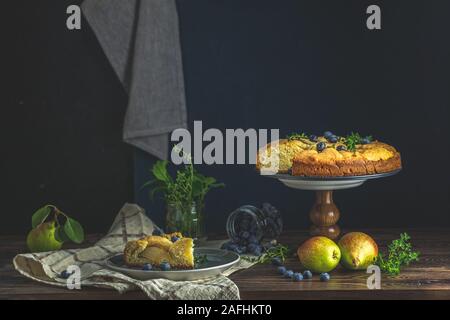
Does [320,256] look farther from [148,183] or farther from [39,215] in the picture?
[39,215]

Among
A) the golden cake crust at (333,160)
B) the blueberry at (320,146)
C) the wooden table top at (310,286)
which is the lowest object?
the wooden table top at (310,286)

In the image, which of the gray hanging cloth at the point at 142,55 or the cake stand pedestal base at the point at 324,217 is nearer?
the cake stand pedestal base at the point at 324,217

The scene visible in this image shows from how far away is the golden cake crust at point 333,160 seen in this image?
2154 millimetres

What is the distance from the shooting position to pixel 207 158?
8.46 feet

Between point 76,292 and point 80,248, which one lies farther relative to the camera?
point 80,248

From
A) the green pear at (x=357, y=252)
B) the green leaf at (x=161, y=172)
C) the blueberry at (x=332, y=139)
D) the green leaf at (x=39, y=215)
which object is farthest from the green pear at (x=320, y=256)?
the green leaf at (x=39, y=215)

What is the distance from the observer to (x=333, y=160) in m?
2.16

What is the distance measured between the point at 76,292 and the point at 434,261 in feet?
3.03

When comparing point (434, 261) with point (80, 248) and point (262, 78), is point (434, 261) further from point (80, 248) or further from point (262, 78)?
point (80, 248)

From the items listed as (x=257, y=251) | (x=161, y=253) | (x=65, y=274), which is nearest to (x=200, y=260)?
(x=161, y=253)

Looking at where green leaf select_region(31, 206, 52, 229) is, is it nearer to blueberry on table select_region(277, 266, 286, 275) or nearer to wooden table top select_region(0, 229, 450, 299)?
wooden table top select_region(0, 229, 450, 299)

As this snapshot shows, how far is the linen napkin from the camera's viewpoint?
1.82m

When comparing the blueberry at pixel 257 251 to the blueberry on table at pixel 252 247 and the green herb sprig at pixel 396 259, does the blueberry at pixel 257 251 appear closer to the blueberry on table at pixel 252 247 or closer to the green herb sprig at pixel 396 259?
the blueberry on table at pixel 252 247
